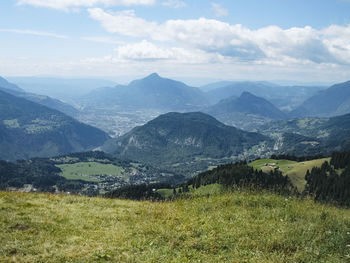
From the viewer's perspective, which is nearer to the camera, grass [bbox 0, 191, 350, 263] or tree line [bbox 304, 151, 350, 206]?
grass [bbox 0, 191, 350, 263]

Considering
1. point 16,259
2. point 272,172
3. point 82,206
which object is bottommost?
point 272,172

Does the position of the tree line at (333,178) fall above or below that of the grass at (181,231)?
below

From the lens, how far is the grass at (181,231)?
9.29 m

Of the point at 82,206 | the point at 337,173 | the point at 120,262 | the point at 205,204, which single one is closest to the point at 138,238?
the point at 120,262

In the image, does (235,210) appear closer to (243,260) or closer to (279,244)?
(279,244)

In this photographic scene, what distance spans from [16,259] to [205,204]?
9.01m

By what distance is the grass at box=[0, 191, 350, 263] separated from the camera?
9.29 meters

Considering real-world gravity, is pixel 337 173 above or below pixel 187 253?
below

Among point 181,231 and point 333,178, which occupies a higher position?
point 181,231

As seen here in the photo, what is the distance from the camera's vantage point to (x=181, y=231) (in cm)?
1131

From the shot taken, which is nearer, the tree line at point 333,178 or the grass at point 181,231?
the grass at point 181,231

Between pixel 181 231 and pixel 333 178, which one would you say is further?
pixel 333 178

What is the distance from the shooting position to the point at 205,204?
14.6 metres

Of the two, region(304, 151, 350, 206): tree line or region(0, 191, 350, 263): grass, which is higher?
region(0, 191, 350, 263): grass
